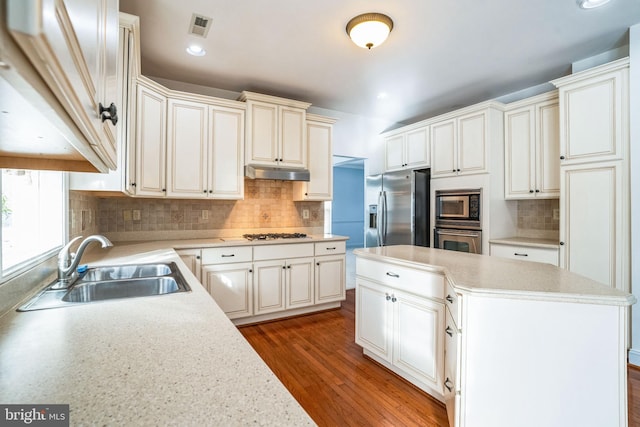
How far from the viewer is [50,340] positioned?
80 centimetres

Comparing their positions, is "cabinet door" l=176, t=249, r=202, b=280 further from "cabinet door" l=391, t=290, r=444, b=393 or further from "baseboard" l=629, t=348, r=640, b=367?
"baseboard" l=629, t=348, r=640, b=367

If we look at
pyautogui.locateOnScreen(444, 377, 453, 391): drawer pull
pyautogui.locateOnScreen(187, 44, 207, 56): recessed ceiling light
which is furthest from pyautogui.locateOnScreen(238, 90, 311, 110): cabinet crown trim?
pyautogui.locateOnScreen(444, 377, 453, 391): drawer pull

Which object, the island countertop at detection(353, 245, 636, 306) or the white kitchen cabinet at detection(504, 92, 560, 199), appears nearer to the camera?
the island countertop at detection(353, 245, 636, 306)

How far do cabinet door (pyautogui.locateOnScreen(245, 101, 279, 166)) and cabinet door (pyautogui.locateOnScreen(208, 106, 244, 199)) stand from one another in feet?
0.29

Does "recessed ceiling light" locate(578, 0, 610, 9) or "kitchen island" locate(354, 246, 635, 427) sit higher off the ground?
"recessed ceiling light" locate(578, 0, 610, 9)

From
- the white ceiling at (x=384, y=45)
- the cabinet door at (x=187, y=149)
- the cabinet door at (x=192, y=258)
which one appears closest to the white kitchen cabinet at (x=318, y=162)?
the white ceiling at (x=384, y=45)

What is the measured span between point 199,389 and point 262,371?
13cm

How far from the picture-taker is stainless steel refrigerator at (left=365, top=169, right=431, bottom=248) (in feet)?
12.7

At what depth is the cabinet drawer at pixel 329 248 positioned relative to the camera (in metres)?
3.41

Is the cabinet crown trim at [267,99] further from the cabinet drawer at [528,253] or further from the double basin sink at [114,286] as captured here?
the cabinet drawer at [528,253]

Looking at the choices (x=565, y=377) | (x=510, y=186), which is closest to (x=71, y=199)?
(x=565, y=377)

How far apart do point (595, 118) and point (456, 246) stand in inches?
67.4

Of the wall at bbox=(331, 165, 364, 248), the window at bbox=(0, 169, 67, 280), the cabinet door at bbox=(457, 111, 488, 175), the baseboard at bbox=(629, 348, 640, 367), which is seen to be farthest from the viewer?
the wall at bbox=(331, 165, 364, 248)

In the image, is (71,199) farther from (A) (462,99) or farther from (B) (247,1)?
(A) (462,99)
